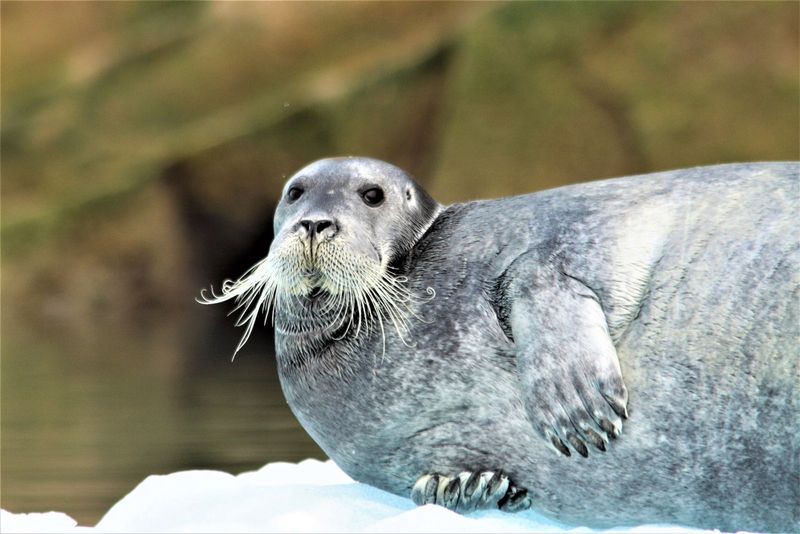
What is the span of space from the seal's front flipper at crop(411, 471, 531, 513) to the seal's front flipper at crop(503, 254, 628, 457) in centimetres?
24

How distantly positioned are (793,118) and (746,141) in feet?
2.40

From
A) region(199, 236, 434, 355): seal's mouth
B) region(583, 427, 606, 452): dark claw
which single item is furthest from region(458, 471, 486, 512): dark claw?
region(199, 236, 434, 355): seal's mouth

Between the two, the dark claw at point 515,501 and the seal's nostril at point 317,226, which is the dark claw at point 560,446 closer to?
the dark claw at point 515,501

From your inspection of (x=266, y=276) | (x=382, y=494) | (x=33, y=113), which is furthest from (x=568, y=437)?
(x=33, y=113)

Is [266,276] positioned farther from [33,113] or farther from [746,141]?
[33,113]

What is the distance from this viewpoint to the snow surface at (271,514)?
3.49m

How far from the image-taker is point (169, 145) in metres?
22.7

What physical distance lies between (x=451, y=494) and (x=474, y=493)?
0.24 feet

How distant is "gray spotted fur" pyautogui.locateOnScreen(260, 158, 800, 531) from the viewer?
11.6ft

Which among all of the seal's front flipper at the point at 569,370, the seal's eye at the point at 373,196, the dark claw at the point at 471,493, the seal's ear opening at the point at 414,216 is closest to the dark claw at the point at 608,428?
the seal's front flipper at the point at 569,370

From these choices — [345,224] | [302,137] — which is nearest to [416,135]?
[302,137]

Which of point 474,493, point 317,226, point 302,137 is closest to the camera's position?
point 474,493

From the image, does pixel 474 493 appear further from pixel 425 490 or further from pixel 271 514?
pixel 271 514

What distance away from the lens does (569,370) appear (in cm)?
354
